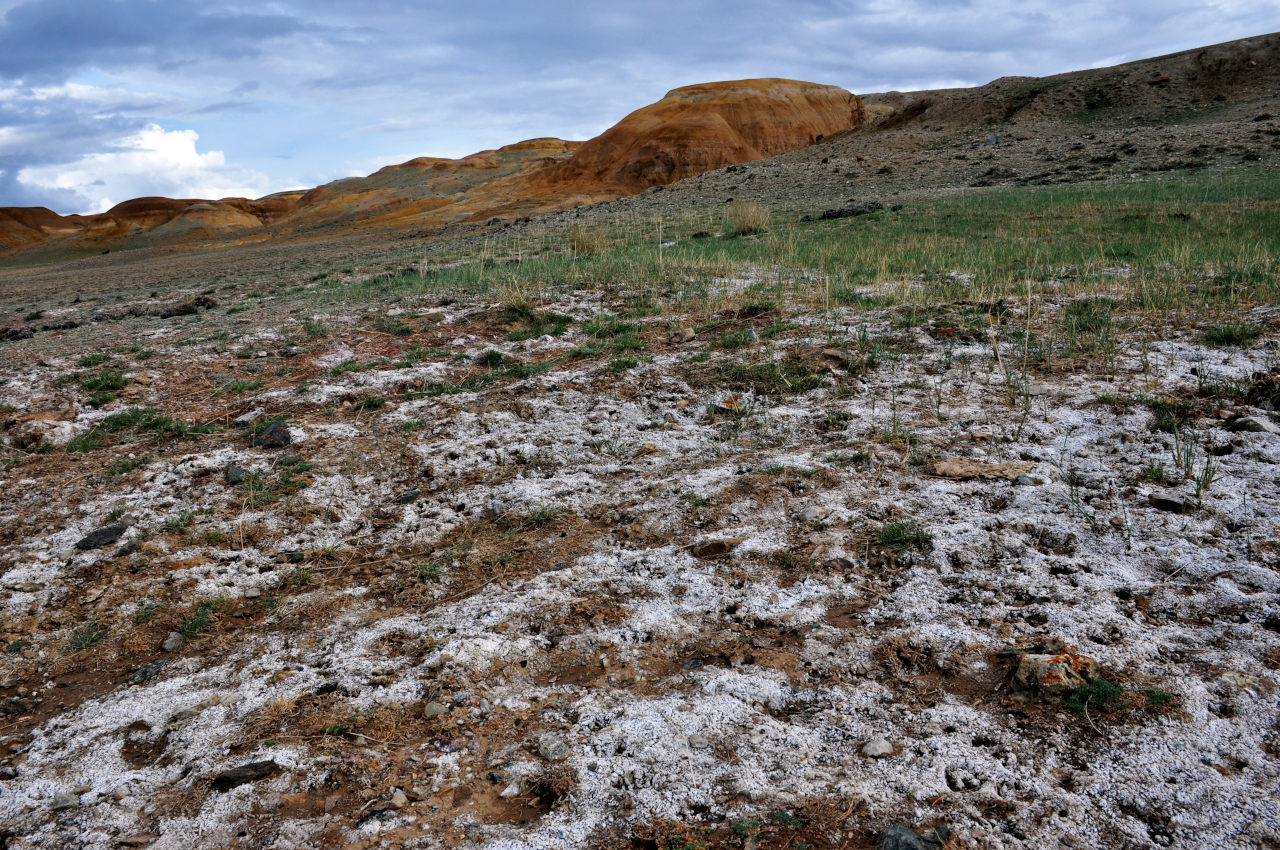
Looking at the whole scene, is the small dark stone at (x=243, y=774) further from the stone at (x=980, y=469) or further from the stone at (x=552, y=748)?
the stone at (x=980, y=469)

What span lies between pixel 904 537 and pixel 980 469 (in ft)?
2.85

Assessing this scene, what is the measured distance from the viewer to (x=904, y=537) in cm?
317

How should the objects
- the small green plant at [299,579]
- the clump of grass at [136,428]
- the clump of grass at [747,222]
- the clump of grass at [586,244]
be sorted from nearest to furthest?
the small green plant at [299,579]
the clump of grass at [136,428]
the clump of grass at [586,244]
the clump of grass at [747,222]

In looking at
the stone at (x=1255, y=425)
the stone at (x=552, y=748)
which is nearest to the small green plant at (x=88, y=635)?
the stone at (x=552, y=748)

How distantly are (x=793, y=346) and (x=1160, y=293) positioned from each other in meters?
3.43

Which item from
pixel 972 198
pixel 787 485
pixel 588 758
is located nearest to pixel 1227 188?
pixel 972 198

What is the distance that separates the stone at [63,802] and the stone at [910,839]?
7.91 ft

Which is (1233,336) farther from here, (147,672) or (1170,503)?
(147,672)

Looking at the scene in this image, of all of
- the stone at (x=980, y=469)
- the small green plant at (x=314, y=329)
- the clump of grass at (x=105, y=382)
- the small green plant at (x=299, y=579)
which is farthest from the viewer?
the small green plant at (x=314, y=329)

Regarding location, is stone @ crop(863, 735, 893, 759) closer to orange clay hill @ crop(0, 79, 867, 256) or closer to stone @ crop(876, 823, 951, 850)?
stone @ crop(876, 823, 951, 850)

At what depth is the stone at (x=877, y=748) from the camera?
2117 millimetres

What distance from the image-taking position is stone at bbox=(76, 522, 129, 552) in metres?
3.82

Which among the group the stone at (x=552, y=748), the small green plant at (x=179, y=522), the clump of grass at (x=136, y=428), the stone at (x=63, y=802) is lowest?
the stone at (x=552, y=748)

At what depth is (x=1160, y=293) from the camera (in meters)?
6.33
